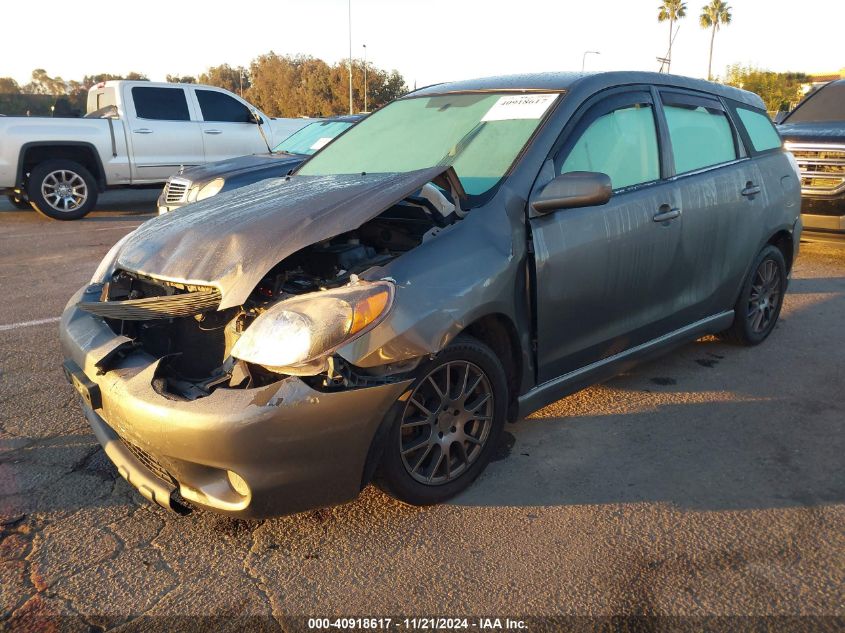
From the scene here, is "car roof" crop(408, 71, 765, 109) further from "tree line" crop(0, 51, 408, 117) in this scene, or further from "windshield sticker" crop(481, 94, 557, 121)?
"tree line" crop(0, 51, 408, 117)

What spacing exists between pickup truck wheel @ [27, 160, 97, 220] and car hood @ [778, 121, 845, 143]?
992 centimetres

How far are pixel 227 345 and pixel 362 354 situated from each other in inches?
26.0

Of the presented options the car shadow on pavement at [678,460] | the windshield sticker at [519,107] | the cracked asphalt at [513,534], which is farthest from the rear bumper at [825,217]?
the windshield sticker at [519,107]

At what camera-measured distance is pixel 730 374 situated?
14.3 ft

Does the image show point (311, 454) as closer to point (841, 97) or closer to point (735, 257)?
point (735, 257)

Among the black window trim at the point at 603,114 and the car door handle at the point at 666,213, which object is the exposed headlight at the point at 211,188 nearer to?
the black window trim at the point at 603,114

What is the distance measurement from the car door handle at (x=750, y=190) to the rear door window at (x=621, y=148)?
888 mm

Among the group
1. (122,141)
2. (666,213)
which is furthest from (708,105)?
(122,141)

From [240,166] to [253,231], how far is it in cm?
544

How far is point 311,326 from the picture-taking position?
2.40 meters

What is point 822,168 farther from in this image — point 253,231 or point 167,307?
point 167,307

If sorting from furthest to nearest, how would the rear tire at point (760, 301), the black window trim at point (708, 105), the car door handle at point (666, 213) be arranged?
the rear tire at point (760, 301) → the black window trim at point (708, 105) → the car door handle at point (666, 213)

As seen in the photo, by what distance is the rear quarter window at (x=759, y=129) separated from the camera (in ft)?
15.0

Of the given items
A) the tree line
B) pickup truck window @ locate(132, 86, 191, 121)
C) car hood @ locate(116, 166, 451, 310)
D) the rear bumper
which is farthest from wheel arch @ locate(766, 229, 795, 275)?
the tree line
